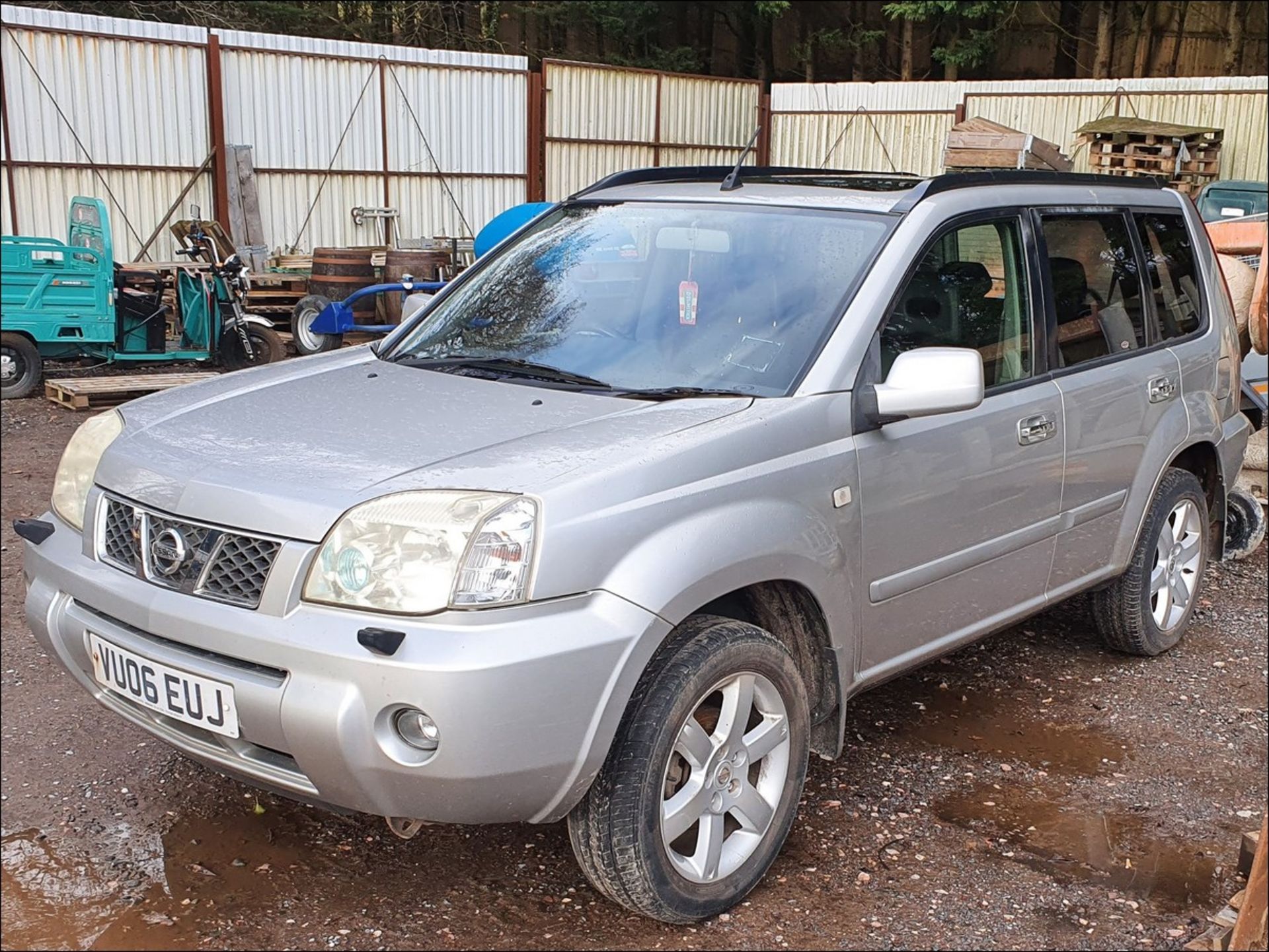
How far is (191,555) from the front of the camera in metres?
2.82

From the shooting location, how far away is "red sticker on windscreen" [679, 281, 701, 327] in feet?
11.9

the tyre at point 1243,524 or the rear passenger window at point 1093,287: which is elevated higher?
the rear passenger window at point 1093,287

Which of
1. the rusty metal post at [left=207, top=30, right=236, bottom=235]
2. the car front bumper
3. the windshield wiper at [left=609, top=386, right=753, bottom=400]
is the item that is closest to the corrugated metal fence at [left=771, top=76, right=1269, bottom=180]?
the rusty metal post at [left=207, top=30, right=236, bottom=235]

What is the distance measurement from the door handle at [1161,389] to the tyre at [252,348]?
27.4 feet

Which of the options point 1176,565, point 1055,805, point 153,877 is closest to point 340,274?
point 1176,565

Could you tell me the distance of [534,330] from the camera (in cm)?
381

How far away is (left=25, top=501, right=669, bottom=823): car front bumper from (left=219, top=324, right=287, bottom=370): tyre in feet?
29.0

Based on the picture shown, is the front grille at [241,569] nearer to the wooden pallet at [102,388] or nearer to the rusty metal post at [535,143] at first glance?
the wooden pallet at [102,388]

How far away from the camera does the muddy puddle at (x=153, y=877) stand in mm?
2969

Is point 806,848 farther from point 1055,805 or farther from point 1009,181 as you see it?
point 1009,181

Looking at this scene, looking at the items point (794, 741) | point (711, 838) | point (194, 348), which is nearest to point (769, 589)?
point (794, 741)

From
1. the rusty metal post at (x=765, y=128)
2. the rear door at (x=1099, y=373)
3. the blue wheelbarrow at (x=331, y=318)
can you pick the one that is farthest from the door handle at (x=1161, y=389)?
the rusty metal post at (x=765, y=128)

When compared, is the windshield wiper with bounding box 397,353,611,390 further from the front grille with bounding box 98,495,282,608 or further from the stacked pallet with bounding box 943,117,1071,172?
the stacked pallet with bounding box 943,117,1071,172

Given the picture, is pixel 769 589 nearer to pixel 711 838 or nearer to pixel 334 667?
pixel 711 838
